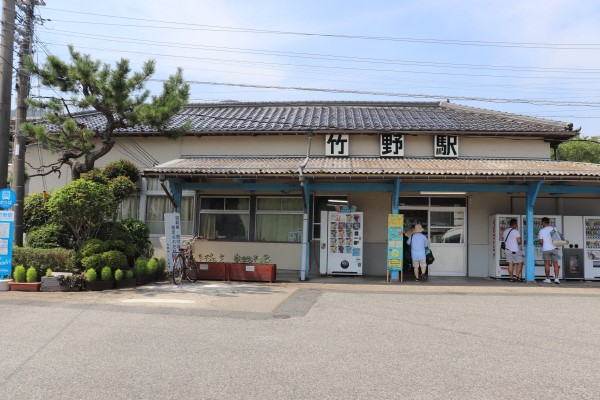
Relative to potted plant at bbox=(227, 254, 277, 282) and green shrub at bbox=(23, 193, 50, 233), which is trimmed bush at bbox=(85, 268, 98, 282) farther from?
green shrub at bbox=(23, 193, 50, 233)

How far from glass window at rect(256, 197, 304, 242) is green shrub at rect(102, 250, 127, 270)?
464cm

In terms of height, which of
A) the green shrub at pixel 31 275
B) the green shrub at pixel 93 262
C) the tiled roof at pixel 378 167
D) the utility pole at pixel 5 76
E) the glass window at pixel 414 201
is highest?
the utility pole at pixel 5 76

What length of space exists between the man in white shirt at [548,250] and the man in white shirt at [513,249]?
60 centimetres

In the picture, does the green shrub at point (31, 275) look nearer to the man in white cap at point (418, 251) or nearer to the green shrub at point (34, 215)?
the green shrub at point (34, 215)

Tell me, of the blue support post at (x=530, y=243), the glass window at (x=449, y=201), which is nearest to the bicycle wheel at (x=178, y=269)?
the glass window at (x=449, y=201)

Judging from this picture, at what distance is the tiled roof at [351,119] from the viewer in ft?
48.9

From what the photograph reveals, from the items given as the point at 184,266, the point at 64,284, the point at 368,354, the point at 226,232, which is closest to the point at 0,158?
the point at 64,284

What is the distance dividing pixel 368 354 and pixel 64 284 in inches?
307

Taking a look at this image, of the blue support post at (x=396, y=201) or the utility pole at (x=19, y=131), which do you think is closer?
the utility pole at (x=19, y=131)

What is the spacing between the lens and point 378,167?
12.7m

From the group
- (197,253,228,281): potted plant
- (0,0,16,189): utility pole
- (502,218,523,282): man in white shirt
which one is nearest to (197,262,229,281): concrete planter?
(197,253,228,281): potted plant

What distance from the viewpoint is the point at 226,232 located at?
49.8 feet

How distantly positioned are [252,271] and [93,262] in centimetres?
393

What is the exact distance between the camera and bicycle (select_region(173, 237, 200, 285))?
466 inches
